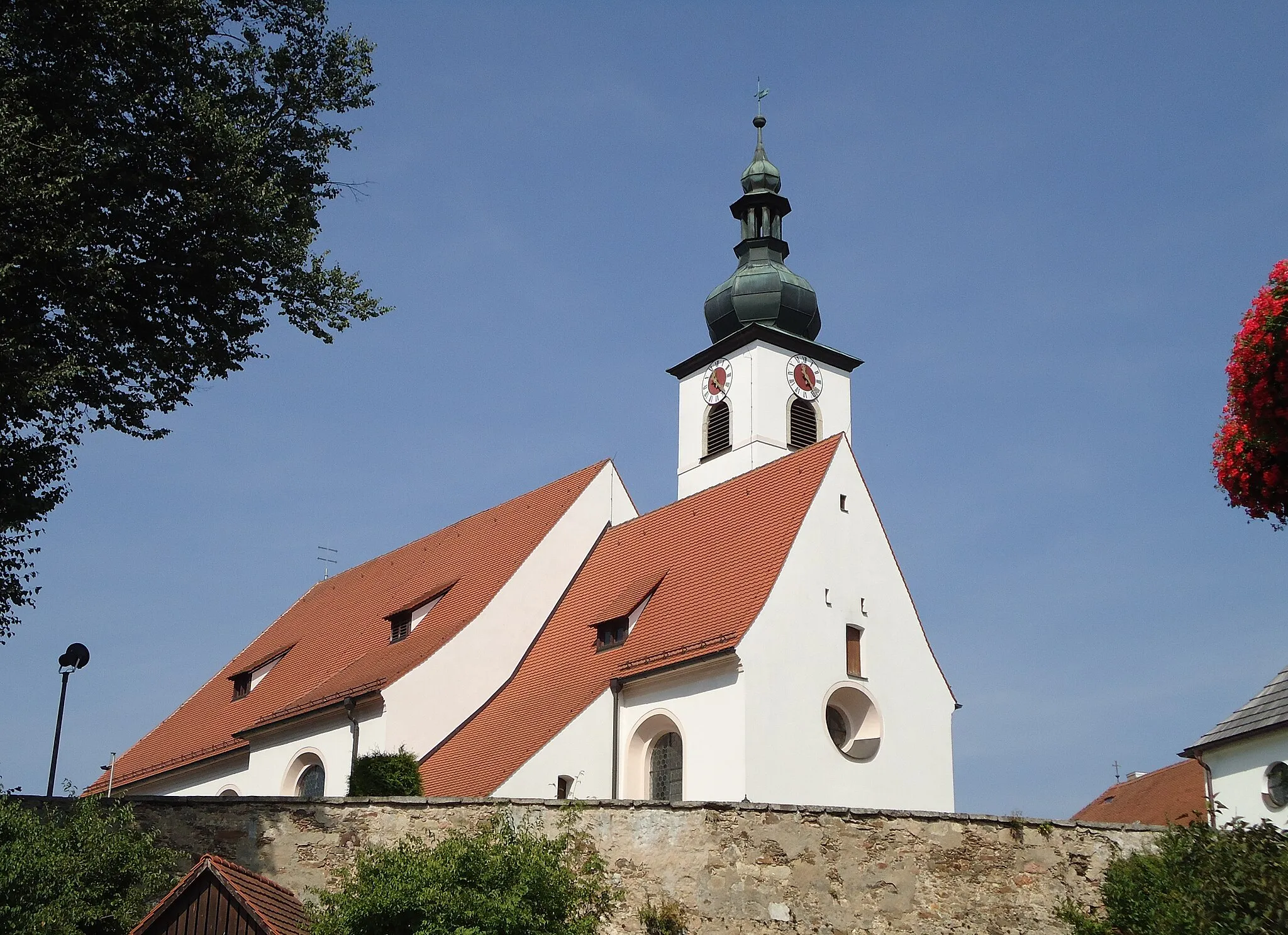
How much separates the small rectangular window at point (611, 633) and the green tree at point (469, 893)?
11.0 m

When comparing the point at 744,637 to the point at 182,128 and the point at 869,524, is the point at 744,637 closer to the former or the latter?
the point at 869,524

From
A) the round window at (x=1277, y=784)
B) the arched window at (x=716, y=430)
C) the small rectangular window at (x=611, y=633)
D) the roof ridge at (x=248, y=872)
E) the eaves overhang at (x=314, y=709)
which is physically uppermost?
the arched window at (x=716, y=430)

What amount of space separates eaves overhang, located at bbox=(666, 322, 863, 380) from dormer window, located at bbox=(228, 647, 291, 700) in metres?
12.1

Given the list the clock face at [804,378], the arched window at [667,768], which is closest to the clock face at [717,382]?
the clock face at [804,378]

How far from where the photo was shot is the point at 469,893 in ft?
39.9

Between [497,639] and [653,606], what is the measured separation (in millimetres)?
3362

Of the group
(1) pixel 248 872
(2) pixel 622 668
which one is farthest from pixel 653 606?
(1) pixel 248 872

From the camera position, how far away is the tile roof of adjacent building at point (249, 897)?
12.1 m

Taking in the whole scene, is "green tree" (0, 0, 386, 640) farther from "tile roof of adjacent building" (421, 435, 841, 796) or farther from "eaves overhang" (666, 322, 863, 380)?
"eaves overhang" (666, 322, 863, 380)

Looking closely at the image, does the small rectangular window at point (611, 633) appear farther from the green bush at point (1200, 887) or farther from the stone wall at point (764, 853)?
the green bush at point (1200, 887)

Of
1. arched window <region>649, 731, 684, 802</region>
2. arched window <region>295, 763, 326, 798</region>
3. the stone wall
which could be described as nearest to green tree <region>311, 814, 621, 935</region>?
the stone wall

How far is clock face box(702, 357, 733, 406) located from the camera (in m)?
35.7

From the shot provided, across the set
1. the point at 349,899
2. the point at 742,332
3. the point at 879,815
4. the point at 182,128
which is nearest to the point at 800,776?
the point at 879,815

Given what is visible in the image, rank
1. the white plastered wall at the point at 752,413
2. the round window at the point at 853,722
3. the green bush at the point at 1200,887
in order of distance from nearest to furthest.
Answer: the green bush at the point at 1200,887 < the round window at the point at 853,722 < the white plastered wall at the point at 752,413
